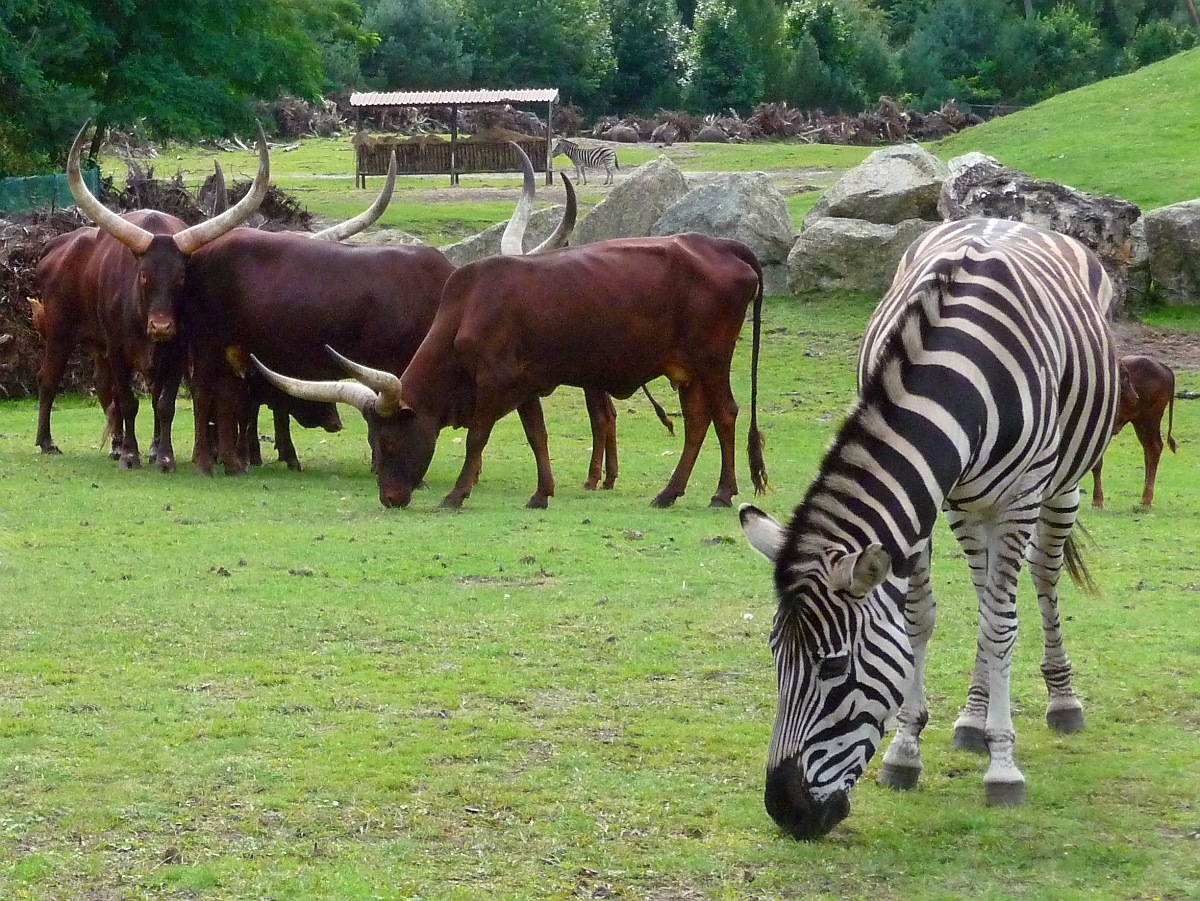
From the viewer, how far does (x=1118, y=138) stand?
1235 inches

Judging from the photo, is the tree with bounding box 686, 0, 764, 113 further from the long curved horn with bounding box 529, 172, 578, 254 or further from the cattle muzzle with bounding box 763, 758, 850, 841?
the cattle muzzle with bounding box 763, 758, 850, 841

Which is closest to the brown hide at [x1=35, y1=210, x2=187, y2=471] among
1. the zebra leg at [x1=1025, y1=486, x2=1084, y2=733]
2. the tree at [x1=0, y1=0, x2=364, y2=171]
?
the zebra leg at [x1=1025, y1=486, x2=1084, y2=733]

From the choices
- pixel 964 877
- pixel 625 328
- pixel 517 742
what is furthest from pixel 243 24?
pixel 964 877

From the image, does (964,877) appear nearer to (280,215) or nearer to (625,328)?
(625,328)

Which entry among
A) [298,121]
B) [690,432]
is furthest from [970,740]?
[298,121]

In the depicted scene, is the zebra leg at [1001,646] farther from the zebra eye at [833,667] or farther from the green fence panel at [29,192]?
the green fence panel at [29,192]

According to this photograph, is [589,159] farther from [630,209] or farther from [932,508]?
[932,508]

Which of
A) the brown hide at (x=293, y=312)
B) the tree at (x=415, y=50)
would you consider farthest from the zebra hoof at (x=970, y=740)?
the tree at (x=415, y=50)

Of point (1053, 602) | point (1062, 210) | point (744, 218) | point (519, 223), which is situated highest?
point (1062, 210)

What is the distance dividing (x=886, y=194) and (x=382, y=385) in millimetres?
13138

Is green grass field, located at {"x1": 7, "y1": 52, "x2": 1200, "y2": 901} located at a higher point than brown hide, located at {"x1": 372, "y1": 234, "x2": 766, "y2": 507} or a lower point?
lower

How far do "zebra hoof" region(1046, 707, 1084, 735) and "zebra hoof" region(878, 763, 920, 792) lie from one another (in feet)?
3.48

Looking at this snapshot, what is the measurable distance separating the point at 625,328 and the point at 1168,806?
7231mm

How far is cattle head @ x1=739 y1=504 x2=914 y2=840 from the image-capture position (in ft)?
16.8
